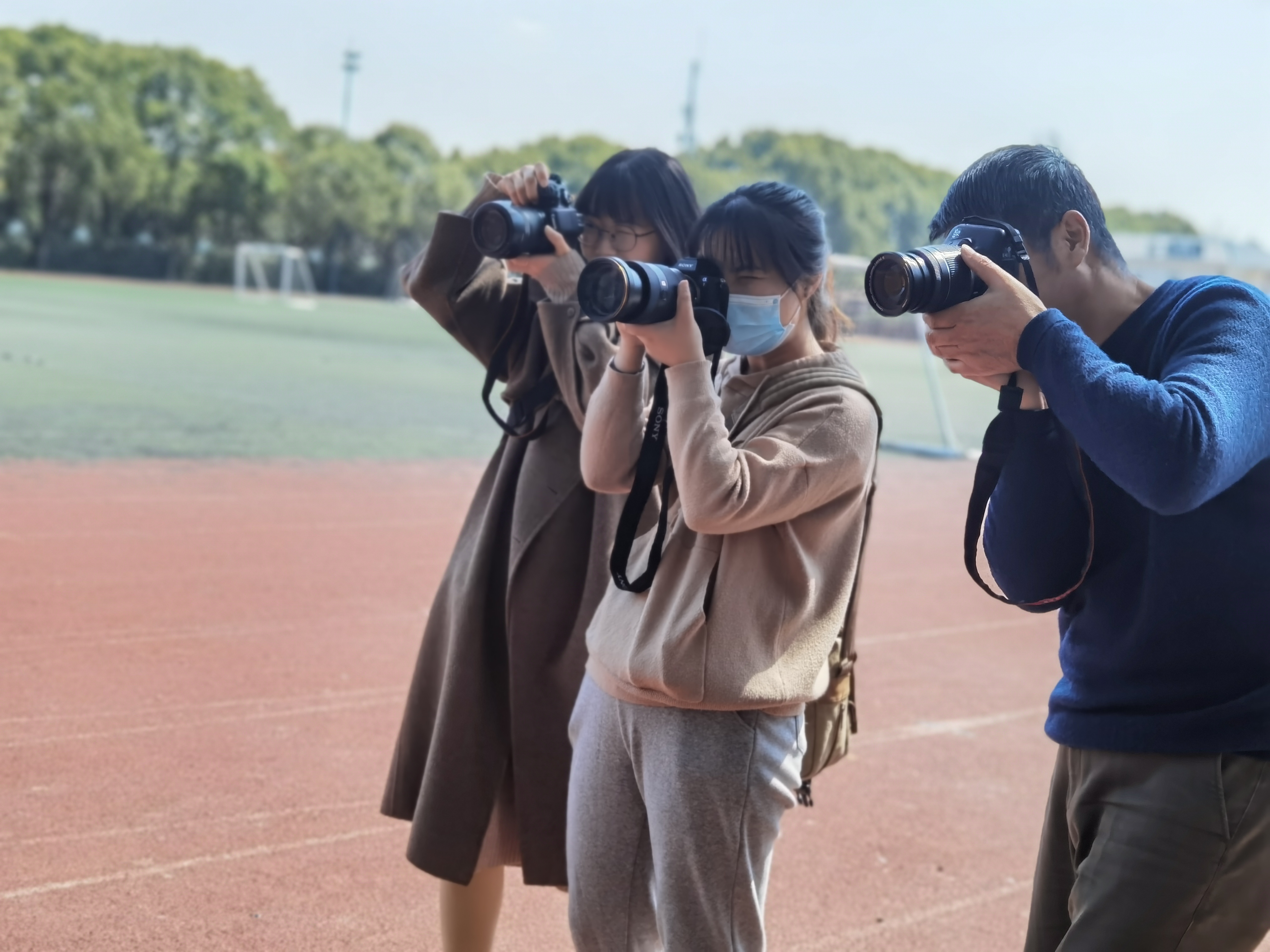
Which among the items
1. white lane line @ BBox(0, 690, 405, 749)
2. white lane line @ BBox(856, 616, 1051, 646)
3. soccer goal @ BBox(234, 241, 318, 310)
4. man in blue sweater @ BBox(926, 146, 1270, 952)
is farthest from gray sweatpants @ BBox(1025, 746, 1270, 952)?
soccer goal @ BBox(234, 241, 318, 310)

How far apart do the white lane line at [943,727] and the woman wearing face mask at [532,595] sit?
270 centimetres

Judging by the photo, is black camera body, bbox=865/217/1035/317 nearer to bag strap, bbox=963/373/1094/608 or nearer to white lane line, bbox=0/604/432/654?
bag strap, bbox=963/373/1094/608

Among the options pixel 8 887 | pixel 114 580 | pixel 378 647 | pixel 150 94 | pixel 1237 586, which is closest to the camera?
pixel 1237 586

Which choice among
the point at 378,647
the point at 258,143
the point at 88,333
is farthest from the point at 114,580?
the point at 258,143

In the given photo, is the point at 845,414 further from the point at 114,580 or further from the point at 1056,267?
the point at 114,580

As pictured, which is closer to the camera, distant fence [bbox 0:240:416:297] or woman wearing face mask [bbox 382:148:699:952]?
woman wearing face mask [bbox 382:148:699:952]

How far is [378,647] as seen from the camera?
6.03 m

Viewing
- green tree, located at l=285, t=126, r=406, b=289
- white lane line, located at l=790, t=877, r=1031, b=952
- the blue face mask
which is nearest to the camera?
the blue face mask

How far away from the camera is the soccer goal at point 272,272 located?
54844 mm

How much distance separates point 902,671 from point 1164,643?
479 centimetres

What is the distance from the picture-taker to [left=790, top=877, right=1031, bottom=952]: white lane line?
3576 mm

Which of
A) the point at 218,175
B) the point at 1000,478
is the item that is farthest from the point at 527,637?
the point at 218,175

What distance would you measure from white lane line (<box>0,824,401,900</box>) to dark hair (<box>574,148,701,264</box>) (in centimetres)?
214

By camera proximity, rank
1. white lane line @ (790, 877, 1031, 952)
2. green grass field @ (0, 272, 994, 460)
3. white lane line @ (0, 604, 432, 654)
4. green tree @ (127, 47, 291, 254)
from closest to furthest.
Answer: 1. white lane line @ (790, 877, 1031, 952)
2. white lane line @ (0, 604, 432, 654)
3. green grass field @ (0, 272, 994, 460)
4. green tree @ (127, 47, 291, 254)
